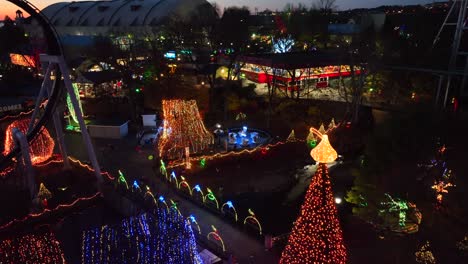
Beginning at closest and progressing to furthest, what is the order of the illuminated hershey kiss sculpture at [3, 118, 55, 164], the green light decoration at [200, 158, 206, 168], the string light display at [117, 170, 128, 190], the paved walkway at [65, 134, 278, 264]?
the paved walkway at [65, 134, 278, 264], the string light display at [117, 170, 128, 190], the illuminated hershey kiss sculpture at [3, 118, 55, 164], the green light decoration at [200, 158, 206, 168]

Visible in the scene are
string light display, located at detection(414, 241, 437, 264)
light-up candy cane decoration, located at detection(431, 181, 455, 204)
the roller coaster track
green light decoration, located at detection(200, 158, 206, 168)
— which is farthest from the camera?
green light decoration, located at detection(200, 158, 206, 168)

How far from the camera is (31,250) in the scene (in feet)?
31.8

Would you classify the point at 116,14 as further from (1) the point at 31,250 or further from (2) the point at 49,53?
(1) the point at 31,250

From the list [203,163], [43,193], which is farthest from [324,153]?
[43,193]

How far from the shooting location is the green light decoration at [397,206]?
12.9 metres

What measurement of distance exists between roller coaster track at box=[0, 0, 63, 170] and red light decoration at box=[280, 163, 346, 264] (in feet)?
42.0

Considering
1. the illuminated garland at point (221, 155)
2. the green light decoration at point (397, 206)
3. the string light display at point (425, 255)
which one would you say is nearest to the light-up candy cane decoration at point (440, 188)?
the green light decoration at point (397, 206)

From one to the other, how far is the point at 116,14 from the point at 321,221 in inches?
2466

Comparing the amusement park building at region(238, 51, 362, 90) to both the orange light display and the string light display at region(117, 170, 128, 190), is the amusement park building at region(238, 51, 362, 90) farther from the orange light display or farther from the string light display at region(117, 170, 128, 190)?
→ the orange light display

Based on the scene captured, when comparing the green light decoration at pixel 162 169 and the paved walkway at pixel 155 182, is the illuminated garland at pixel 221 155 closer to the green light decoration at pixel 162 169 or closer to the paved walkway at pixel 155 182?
the green light decoration at pixel 162 169

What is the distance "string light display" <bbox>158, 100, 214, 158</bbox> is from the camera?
63.3ft

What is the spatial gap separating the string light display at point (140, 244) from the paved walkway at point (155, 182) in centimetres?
298

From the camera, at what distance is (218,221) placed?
1498 cm

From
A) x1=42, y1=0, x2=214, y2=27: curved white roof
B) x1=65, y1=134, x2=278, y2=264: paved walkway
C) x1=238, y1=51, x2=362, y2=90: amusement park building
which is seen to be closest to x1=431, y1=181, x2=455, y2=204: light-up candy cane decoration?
x1=65, y1=134, x2=278, y2=264: paved walkway
